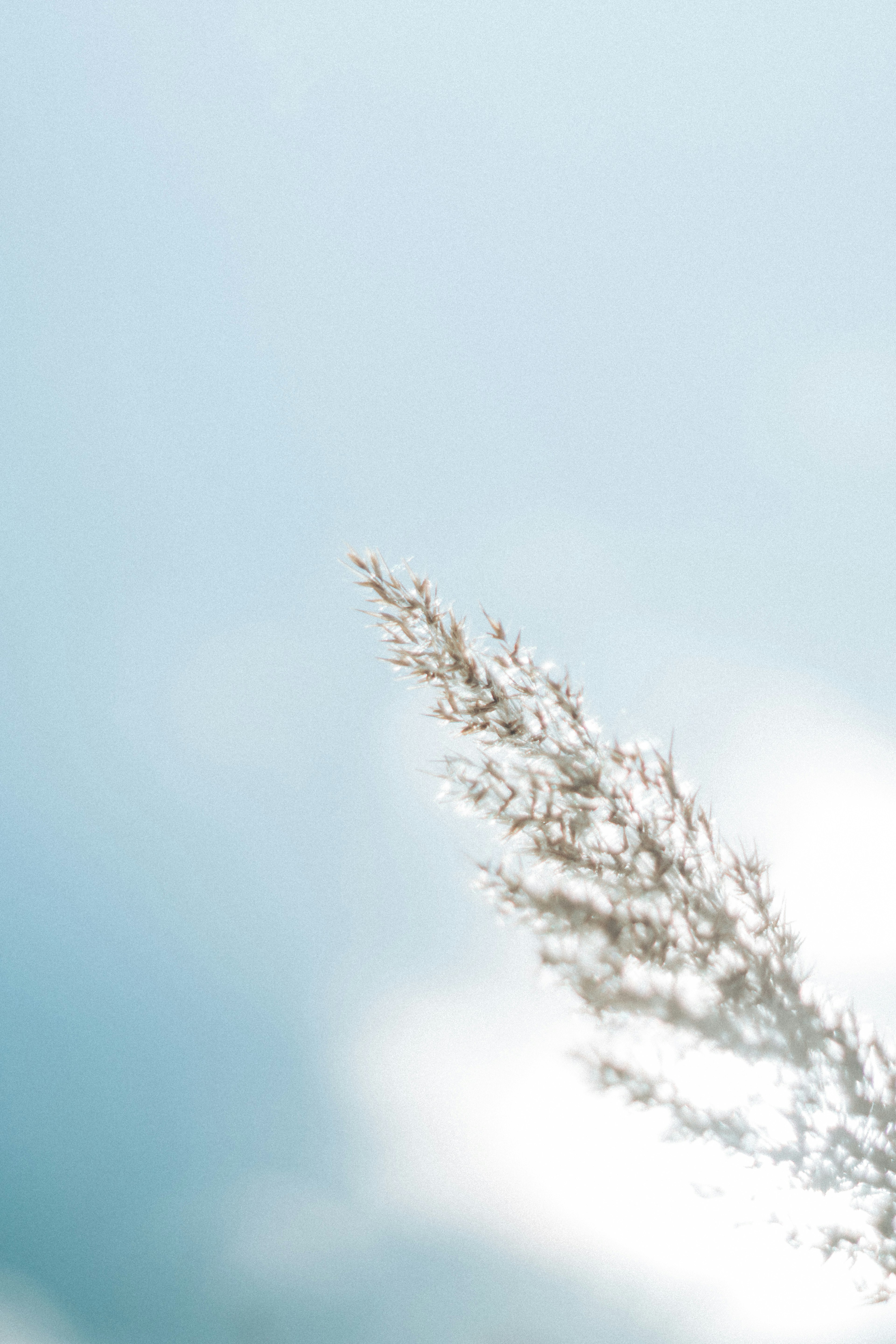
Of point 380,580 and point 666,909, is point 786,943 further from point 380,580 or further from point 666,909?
point 380,580

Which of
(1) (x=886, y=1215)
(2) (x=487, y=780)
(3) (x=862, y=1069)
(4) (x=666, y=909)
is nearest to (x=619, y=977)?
(4) (x=666, y=909)

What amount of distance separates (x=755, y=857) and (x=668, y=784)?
2.81 feet

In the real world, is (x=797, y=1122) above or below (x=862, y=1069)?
below

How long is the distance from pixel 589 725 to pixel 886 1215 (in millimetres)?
4142

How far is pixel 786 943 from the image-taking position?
6070mm

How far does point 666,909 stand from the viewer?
561 centimetres

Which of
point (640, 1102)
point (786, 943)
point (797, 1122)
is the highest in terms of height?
point (786, 943)

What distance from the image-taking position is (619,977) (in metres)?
5.77

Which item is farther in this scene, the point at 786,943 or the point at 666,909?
the point at 786,943

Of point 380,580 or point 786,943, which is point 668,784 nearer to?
point 786,943

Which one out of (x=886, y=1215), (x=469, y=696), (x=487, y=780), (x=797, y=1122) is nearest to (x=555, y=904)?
(x=487, y=780)

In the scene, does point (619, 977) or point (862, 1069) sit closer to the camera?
point (619, 977)

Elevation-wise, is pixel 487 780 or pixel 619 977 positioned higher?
pixel 487 780

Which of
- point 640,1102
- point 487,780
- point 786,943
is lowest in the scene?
point 640,1102
